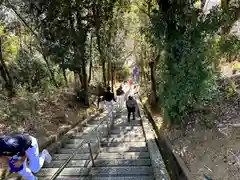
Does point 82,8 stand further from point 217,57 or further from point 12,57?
point 217,57

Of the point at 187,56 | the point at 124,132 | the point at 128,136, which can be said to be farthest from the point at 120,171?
the point at 124,132

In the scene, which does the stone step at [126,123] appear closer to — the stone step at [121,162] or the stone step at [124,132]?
the stone step at [124,132]

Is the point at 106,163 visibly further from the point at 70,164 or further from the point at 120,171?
the point at 70,164

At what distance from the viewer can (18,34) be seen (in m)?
18.5

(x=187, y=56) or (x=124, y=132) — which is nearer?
(x=187, y=56)

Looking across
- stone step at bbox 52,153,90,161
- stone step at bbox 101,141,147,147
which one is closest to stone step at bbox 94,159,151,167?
stone step at bbox 52,153,90,161

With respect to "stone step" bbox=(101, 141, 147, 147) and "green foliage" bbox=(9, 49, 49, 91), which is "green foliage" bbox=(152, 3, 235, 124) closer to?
"stone step" bbox=(101, 141, 147, 147)

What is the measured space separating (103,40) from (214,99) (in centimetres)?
1441

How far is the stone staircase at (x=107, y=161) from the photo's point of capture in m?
5.92

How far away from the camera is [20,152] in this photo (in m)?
4.18

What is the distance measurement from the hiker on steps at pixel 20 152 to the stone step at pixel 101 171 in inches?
48.7

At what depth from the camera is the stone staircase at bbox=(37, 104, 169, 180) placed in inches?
233

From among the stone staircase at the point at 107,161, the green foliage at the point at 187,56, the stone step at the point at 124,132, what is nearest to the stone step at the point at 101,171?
the stone staircase at the point at 107,161

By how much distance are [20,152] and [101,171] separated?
243 cm
